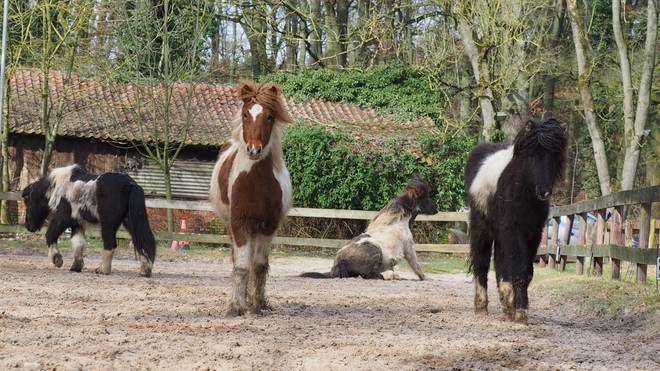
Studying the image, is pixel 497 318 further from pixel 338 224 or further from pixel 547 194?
pixel 338 224

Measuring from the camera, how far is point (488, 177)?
7.86 m

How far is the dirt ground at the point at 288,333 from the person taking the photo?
4.94 m

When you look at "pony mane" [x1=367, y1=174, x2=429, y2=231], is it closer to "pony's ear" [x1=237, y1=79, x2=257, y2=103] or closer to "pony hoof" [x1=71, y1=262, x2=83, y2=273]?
"pony hoof" [x1=71, y1=262, x2=83, y2=273]

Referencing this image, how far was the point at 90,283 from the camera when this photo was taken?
9.55m

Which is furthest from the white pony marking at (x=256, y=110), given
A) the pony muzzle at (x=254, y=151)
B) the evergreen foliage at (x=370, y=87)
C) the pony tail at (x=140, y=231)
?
the evergreen foliage at (x=370, y=87)

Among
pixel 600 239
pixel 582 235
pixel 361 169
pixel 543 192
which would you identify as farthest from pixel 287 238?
pixel 543 192

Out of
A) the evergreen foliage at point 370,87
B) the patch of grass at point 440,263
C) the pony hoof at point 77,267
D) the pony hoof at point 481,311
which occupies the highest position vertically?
the evergreen foliage at point 370,87

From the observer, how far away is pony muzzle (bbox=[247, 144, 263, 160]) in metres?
6.67

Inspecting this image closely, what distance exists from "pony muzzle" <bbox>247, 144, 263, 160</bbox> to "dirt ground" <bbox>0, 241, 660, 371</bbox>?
144 centimetres

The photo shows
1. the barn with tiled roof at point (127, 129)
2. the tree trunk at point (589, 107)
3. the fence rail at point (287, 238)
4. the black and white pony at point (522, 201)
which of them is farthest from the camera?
the barn with tiled roof at point (127, 129)

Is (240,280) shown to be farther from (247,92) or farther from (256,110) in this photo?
(247,92)

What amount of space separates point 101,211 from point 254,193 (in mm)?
5040

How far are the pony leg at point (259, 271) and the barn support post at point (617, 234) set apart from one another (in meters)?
5.56

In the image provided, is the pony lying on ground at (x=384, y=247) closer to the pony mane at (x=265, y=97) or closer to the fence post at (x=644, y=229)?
the fence post at (x=644, y=229)
